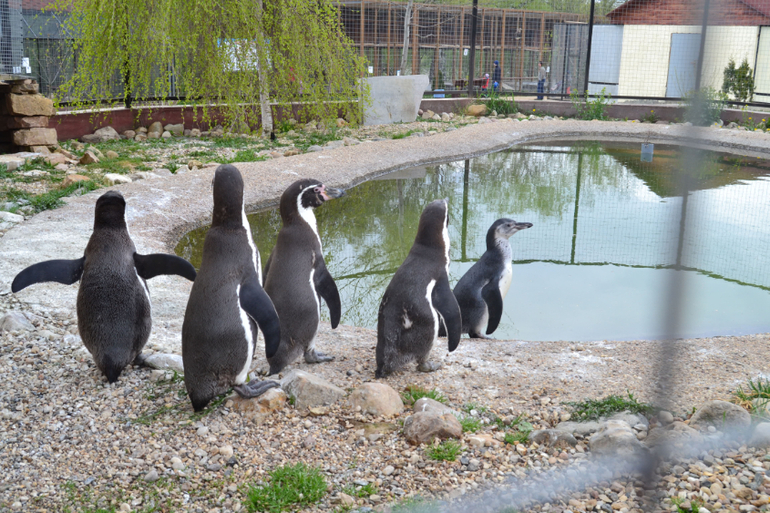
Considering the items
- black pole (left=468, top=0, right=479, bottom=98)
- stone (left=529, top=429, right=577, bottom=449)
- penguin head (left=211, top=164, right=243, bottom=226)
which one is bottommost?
stone (left=529, top=429, right=577, bottom=449)

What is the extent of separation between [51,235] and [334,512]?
4300 mm

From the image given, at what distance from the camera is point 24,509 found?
220 cm

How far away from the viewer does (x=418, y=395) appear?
3.04 m

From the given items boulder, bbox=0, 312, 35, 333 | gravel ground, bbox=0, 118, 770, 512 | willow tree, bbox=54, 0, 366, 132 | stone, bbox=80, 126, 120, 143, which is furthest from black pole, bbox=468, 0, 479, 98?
boulder, bbox=0, 312, 35, 333

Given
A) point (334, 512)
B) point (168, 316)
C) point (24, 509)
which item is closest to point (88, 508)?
point (24, 509)

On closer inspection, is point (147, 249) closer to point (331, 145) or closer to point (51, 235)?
point (51, 235)

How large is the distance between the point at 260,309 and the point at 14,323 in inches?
66.9

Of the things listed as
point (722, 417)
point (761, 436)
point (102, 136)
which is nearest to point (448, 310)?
point (722, 417)

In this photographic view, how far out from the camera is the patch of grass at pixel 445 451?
7.99 ft

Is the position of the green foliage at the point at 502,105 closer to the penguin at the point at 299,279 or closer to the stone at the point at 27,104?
the stone at the point at 27,104

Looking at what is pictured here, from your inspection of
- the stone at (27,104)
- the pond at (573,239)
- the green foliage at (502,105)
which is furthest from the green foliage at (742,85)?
the stone at (27,104)

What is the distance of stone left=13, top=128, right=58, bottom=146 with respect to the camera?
28.8ft

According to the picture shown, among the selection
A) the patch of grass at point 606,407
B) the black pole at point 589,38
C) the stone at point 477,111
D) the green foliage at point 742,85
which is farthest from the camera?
the stone at point 477,111

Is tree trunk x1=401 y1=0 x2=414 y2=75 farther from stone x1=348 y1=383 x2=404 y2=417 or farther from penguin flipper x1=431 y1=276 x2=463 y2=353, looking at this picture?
stone x1=348 y1=383 x2=404 y2=417
